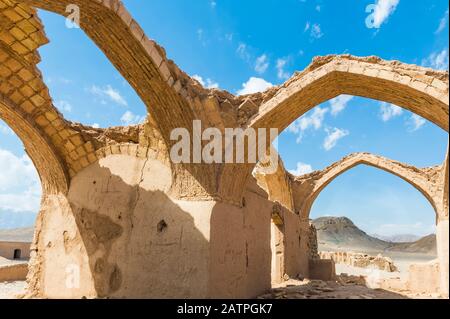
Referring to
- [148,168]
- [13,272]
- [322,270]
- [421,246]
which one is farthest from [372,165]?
[421,246]

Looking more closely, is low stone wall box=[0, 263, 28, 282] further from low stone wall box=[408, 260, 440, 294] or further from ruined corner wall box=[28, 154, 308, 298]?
low stone wall box=[408, 260, 440, 294]

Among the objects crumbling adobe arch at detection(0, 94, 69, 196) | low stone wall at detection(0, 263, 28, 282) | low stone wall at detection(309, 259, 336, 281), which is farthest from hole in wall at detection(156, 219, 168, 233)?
low stone wall at detection(0, 263, 28, 282)

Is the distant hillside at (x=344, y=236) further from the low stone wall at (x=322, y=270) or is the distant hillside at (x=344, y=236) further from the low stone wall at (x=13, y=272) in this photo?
the low stone wall at (x=13, y=272)

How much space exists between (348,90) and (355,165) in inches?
314

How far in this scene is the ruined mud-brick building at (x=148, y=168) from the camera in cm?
519

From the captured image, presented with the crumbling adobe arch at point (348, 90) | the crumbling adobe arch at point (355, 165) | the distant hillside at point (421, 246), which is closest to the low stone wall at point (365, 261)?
the crumbling adobe arch at point (355, 165)

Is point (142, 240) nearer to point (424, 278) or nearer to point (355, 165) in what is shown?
point (424, 278)

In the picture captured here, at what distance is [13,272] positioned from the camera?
13289 millimetres

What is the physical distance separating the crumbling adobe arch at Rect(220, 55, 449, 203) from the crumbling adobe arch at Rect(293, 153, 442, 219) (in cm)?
739

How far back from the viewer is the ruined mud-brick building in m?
5.19

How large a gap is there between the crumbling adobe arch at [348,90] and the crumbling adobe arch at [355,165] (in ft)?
24.2

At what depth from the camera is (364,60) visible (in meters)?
5.63
